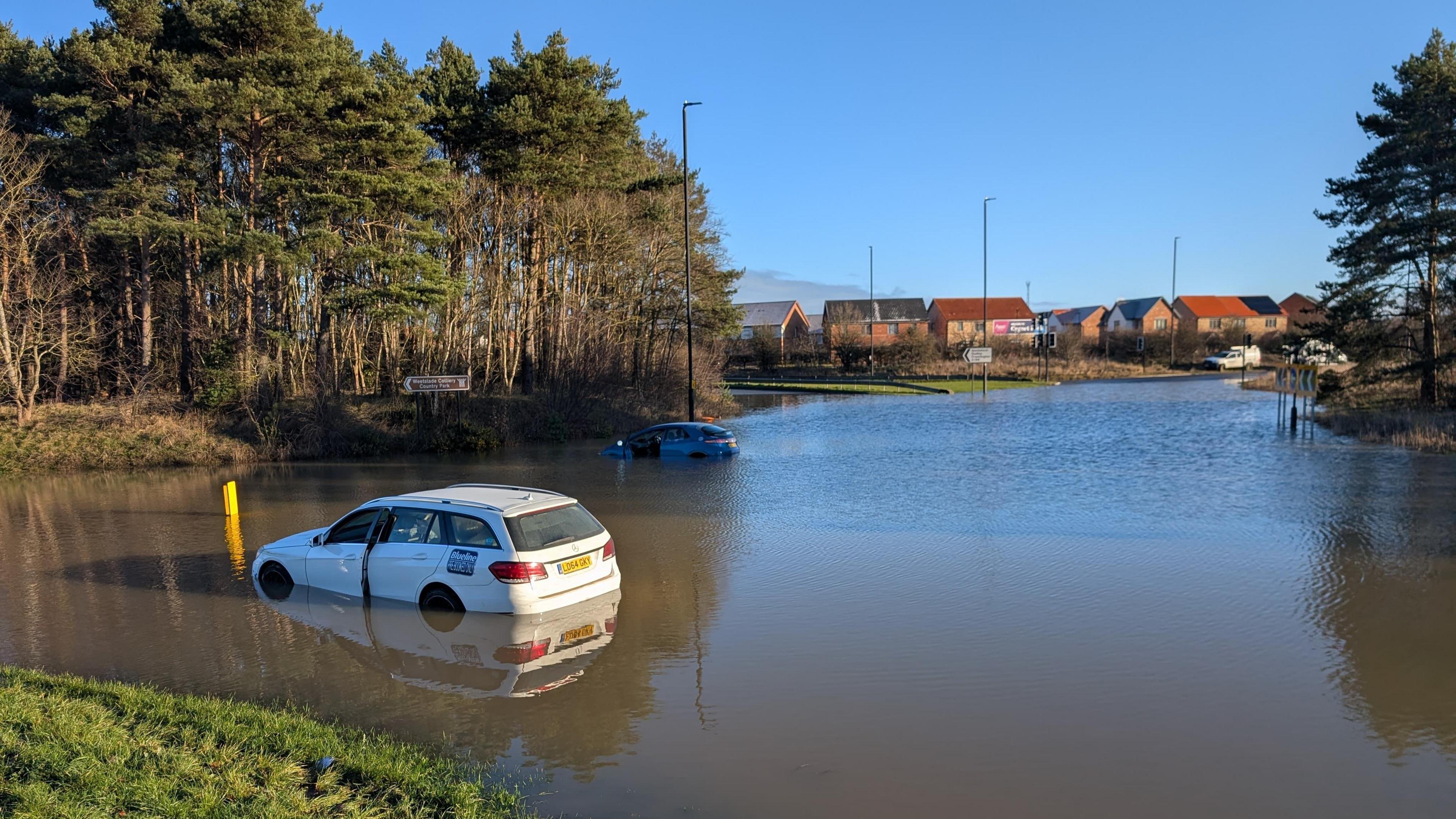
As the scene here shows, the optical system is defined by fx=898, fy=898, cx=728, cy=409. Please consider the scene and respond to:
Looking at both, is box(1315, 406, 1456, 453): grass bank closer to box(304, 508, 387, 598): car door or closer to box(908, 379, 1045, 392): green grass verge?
box(908, 379, 1045, 392): green grass verge

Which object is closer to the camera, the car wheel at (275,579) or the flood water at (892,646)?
the flood water at (892,646)

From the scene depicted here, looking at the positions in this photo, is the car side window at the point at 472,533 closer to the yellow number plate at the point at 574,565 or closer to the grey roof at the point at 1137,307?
the yellow number plate at the point at 574,565

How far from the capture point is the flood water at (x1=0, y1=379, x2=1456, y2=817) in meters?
5.98

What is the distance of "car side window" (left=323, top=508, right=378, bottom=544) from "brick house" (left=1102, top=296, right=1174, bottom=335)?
103959 mm

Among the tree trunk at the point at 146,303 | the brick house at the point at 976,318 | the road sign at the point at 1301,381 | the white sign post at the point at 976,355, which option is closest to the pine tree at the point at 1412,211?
the road sign at the point at 1301,381

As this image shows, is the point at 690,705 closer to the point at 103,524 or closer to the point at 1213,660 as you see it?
the point at 1213,660

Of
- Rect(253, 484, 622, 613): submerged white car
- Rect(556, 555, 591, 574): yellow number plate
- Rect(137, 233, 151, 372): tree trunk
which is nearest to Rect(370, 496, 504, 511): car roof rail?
→ Rect(253, 484, 622, 613): submerged white car

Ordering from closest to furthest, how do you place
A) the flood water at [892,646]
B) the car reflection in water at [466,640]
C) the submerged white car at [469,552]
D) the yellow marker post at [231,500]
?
the flood water at [892,646], the car reflection in water at [466,640], the submerged white car at [469,552], the yellow marker post at [231,500]

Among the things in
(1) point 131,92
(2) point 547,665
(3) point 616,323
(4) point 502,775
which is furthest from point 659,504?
(1) point 131,92

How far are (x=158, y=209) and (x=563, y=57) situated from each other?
1389cm

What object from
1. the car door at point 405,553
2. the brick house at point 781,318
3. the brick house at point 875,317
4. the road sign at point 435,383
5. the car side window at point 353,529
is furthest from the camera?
the brick house at point 781,318

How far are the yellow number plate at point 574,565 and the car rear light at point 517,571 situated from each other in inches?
8.8

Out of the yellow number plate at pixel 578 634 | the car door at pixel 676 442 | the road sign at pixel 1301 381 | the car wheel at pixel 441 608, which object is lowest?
the yellow number plate at pixel 578 634

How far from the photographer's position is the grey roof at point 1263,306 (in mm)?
106938
